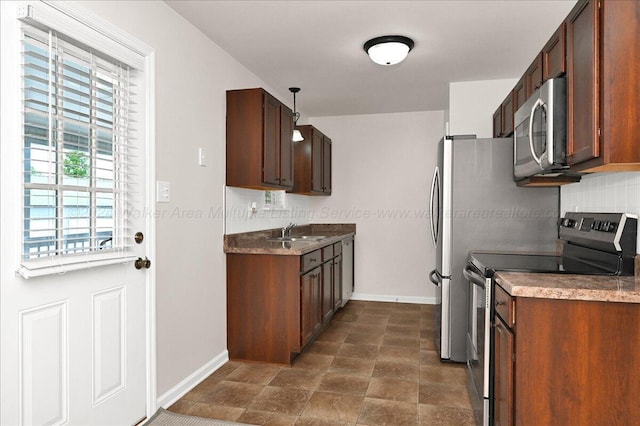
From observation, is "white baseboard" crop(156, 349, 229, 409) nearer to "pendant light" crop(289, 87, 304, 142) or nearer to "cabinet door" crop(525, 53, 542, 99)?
"pendant light" crop(289, 87, 304, 142)

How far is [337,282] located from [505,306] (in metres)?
2.79

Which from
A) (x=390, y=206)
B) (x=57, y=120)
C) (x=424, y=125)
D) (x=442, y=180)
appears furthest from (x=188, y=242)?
Result: (x=424, y=125)

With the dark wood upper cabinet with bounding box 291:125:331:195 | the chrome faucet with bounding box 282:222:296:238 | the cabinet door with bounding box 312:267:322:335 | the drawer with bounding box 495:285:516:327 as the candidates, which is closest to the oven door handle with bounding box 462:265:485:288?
the drawer with bounding box 495:285:516:327

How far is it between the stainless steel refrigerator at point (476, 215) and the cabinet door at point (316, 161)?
1793 mm

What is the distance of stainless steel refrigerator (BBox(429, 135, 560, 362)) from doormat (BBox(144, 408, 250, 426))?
5.93 ft

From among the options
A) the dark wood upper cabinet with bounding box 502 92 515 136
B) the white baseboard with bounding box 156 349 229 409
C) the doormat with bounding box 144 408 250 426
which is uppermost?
the dark wood upper cabinet with bounding box 502 92 515 136

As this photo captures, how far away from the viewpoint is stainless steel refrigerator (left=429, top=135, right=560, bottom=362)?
10.2 ft

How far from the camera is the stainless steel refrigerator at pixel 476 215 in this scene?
311cm

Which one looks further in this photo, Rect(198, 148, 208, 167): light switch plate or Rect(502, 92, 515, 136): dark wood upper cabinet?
Rect(502, 92, 515, 136): dark wood upper cabinet

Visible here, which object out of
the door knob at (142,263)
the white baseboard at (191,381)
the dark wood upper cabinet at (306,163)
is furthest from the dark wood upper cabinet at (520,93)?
the white baseboard at (191,381)

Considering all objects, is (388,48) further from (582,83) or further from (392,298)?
(392,298)

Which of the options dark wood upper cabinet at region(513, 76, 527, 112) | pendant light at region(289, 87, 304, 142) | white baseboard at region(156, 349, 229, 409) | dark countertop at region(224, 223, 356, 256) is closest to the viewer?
white baseboard at region(156, 349, 229, 409)

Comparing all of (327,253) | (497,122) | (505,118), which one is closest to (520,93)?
(505,118)

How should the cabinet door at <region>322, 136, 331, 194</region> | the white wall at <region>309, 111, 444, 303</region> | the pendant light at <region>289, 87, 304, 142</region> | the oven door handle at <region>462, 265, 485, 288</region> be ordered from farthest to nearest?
the white wall at <region>309, 111, 444, 303</region>, the cabinet door at <region>322, 136, 331, 194</region>, the pendant light at <region>289, 87, 304, 142</region>, the oven door handle at <region>462, 265, 485, 288</region>
